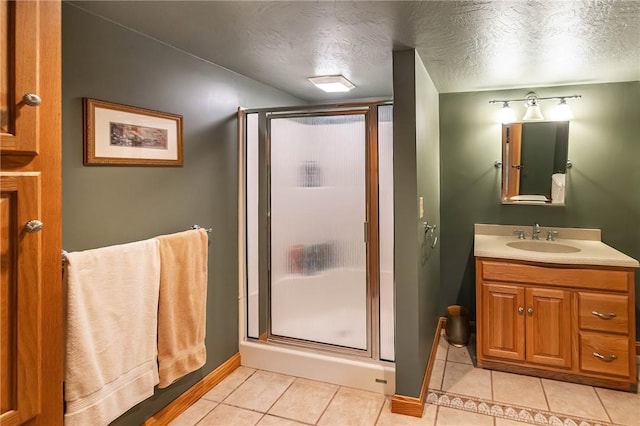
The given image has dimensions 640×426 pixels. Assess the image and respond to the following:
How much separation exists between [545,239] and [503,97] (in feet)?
3.99

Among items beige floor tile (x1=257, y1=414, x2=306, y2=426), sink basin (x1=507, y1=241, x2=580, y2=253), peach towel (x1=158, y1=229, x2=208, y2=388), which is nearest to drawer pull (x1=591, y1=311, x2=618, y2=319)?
sink basin (x1=507, y1=241, x2=580, y2=253)

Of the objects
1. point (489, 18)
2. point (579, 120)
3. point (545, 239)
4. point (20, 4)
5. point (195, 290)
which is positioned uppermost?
point (489, 18)

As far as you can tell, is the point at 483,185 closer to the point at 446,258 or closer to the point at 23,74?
the point at 446,258

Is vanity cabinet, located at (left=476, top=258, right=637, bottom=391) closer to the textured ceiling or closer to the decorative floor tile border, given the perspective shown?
the decorative floor tile border

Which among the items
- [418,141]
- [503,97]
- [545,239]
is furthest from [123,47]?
[545,239]

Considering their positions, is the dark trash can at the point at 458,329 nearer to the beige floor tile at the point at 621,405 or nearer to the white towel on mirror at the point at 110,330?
the beige floor tile at the point at 621,405

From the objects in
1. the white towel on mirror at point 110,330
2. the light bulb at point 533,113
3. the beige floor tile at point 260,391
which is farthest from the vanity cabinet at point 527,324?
the white towel on mirror at point 110,330

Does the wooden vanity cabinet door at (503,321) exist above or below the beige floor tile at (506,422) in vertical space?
above

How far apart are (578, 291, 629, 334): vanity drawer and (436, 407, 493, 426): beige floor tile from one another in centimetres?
95

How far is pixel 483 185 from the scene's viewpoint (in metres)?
3.49

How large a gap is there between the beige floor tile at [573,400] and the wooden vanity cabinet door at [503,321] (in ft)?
0.85

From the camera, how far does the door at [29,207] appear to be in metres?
0.95

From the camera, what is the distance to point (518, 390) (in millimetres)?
2662

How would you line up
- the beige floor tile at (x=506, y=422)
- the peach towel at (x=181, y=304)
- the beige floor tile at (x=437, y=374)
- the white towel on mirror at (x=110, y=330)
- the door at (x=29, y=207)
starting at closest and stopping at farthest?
the door at (x=29, y=207)
the white towel on mirror at (x=110, y=330)
the peach towel at (x=181, y=304)
the beige floor tile at (x=506, y=422)
the beige floor tile at (x=437, y=374)
